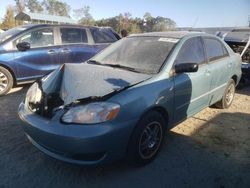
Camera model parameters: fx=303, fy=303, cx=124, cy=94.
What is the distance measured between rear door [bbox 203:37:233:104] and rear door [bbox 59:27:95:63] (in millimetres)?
3559

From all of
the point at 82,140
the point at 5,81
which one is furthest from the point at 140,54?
the point at 5,81

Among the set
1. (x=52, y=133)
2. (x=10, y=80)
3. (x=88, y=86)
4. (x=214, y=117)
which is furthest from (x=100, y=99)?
(x=10, y=80)

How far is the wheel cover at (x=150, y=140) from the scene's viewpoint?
362 cm

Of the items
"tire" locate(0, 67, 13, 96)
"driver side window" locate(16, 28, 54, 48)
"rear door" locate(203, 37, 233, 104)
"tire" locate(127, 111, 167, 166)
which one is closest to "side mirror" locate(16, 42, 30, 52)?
"driver side window" locate(16, 28, 54, 48)

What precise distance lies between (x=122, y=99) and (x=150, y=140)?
2.53ft

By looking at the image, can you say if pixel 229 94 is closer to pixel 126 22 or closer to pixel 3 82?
pixel 3 82

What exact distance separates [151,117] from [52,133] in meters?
1.17

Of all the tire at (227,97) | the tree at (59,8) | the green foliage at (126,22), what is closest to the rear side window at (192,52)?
the tire at (227,97)

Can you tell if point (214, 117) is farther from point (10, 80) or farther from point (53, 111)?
point (10, 80)

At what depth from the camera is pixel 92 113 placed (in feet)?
10.4

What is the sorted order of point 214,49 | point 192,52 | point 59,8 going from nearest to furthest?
point 192,52, point 214,49, point 59,8

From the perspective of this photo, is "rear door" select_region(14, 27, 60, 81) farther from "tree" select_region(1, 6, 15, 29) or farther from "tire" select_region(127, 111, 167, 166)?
"tree" select_region(1, 6, 15, 29)

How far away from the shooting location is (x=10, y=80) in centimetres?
685

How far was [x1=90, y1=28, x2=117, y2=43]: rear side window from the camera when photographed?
324 inches
